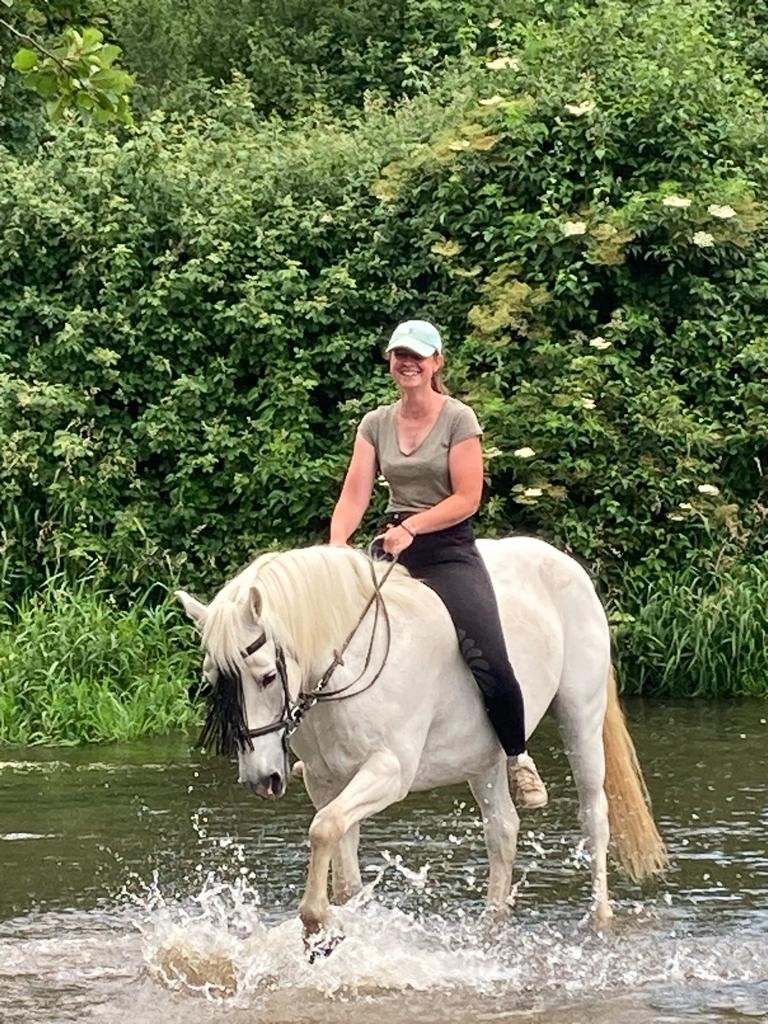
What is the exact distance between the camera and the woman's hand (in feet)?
21.5

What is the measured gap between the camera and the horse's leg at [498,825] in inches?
290

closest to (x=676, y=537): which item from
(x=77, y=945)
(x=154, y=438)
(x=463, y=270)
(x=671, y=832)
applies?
(x=463, y=270)

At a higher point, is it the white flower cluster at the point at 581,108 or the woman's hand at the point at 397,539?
the white flower cluster at the point at 581,108

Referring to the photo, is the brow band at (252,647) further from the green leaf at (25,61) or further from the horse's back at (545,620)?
the green leaf at (25,61)

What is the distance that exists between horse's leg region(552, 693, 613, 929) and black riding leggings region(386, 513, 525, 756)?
684 mm

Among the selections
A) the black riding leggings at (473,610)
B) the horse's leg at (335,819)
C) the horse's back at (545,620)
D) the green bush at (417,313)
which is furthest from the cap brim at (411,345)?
the green bush at (417,313)

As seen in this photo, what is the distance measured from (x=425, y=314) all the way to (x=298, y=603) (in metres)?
9.08

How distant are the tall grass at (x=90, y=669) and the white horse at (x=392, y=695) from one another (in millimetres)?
5126

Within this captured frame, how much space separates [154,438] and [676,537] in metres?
4.24

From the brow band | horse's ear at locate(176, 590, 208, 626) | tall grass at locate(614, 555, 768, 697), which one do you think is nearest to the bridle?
the brow band

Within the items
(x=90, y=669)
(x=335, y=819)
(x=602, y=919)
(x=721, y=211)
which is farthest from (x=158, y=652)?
(x=335, y=819)

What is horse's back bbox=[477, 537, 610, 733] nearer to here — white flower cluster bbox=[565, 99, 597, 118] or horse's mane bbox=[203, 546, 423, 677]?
horse's mane bbox=[203, 546, 423, 677]

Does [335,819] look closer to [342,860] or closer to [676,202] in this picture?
[342,860]

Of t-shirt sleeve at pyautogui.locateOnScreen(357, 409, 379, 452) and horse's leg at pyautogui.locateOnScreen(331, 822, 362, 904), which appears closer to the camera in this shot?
horse's leg at pyautogui.locateOnScreen(331, 822, 362, 904)
